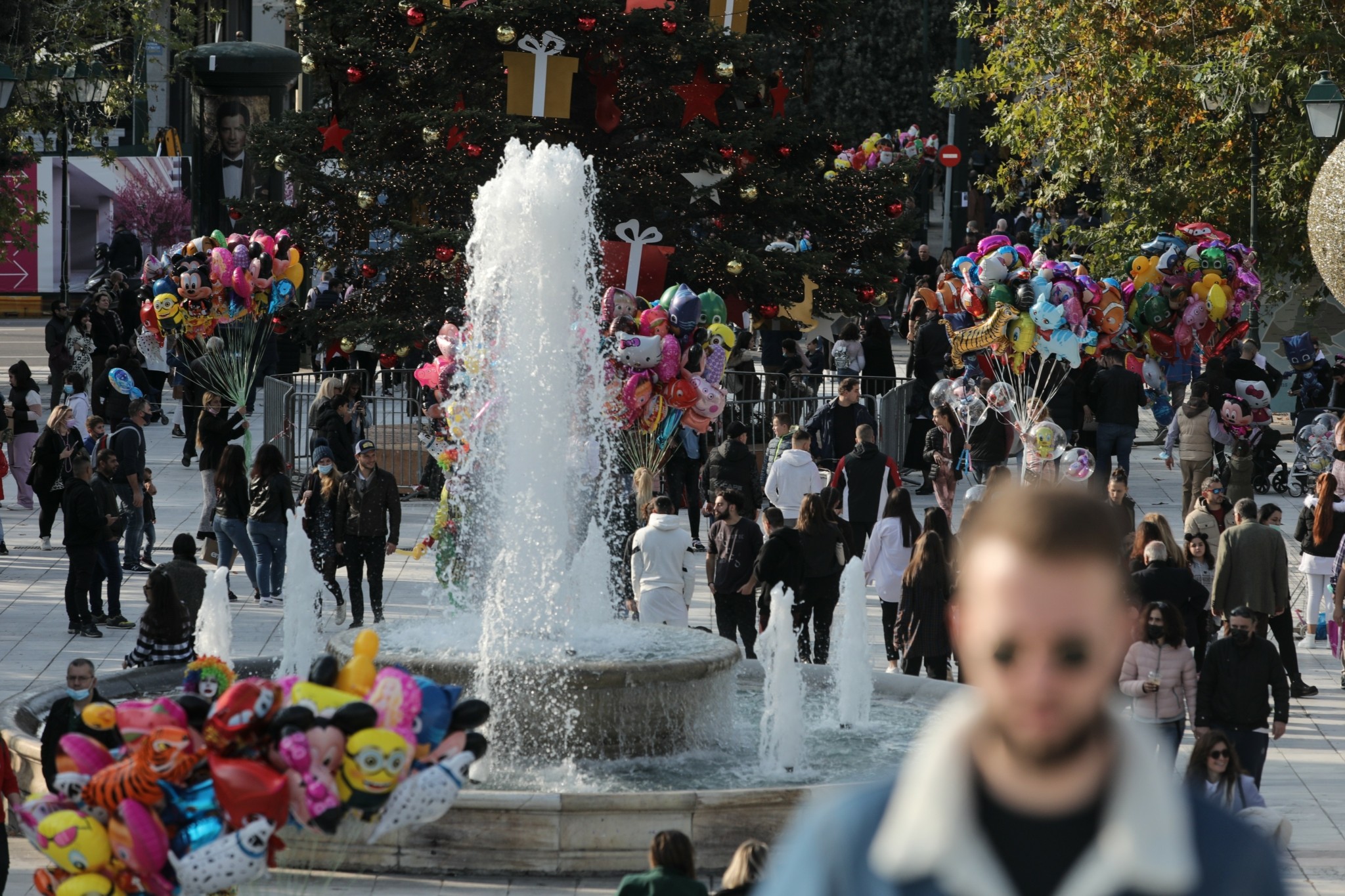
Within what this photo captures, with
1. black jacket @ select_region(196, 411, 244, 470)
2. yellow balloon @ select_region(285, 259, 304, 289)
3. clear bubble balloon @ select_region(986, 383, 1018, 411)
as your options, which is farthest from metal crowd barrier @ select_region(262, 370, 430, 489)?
clear bubble balloon @ select_region(986, 383, 1018, 411)

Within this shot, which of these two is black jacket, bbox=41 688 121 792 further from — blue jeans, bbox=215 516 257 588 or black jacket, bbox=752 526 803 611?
blue jeans, bbox=215 516 257 588

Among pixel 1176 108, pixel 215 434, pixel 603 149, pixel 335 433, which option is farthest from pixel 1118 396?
pixel 215 434

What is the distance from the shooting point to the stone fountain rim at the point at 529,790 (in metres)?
8.66

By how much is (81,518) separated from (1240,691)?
8344 mm

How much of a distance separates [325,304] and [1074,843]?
23.3 m

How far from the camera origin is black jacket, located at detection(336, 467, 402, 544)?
1415 cm

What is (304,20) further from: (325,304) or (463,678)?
(463,678)

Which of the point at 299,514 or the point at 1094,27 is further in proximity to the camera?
the point at 1094,27

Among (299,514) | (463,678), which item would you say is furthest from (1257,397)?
(463,678)

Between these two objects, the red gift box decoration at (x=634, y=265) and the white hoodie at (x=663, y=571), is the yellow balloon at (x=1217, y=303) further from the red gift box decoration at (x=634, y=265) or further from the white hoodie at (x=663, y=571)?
the white hoodie at (x=663, y=571)

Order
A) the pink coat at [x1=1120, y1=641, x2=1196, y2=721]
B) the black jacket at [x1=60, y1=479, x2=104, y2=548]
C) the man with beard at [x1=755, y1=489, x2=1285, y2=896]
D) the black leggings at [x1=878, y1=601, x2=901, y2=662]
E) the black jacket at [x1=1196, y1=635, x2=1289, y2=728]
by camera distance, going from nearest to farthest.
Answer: the man with beard at [x1=755, y1=489, x2=1285, y2=896]
the black jacket at [x1=1196, y1=635, x2=1289, y2=728]
the pink coat at [x1=1120, y1=641, x2=1196, y2=721]
the black leggings at [x1=878, y1=601, x2=901, y2=662]
the black jacket at [x1=60, y1=479, x2=104, y2=548]

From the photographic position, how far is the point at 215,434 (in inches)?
666

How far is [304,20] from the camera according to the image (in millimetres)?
25375

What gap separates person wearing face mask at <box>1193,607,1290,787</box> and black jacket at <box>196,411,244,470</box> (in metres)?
9.95
